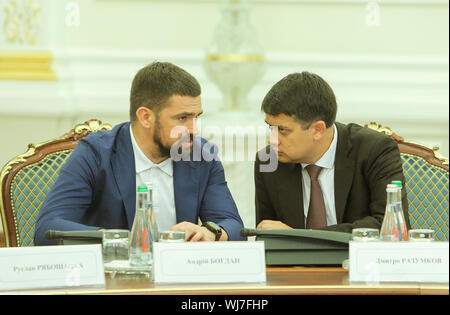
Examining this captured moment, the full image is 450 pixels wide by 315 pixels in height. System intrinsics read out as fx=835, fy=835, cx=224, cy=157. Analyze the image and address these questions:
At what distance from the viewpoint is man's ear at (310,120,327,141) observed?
256 cm

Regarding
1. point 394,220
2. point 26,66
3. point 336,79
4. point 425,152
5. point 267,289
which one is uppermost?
point 26,66

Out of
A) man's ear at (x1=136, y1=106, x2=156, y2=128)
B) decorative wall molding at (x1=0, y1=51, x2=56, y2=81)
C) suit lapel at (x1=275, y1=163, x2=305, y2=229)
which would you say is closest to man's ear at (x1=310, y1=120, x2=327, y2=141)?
suit lapel at (x1=275, y1=163, x2=305, y2=229)

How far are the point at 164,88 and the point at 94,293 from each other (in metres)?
0.95

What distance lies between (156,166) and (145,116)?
0.52 feet

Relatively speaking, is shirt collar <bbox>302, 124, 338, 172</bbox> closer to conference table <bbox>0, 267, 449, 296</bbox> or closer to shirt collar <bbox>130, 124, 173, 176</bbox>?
shirt collar <bbox>130, 124, 173, 176</bbox>

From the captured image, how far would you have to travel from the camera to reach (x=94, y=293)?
1.68 m

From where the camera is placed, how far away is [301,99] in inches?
100

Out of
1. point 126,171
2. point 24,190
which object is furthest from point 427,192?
point 24,190

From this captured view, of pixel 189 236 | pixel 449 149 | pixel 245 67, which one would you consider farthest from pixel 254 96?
pixel 189 236

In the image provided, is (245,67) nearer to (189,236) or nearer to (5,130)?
(5,130)

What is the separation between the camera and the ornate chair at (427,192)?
2596mm

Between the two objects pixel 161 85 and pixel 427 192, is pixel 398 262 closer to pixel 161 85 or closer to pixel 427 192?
pixel 427 192

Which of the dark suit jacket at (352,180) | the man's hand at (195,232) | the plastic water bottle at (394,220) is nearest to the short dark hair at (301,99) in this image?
the dark suit jacket at (352,180)

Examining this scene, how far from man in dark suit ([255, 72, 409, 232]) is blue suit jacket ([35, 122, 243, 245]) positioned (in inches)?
6.4
